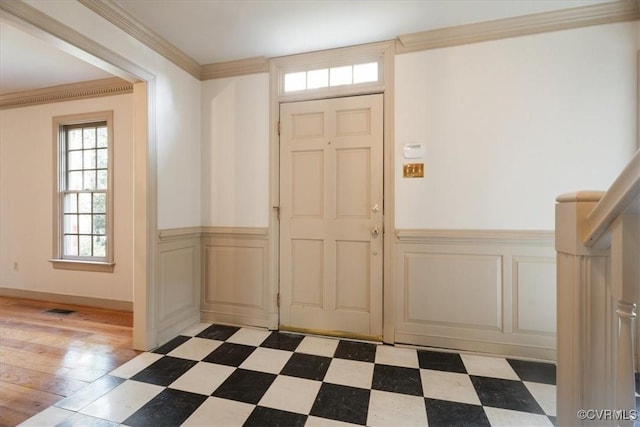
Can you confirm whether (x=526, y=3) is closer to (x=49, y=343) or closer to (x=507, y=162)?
(x=507, y=162)

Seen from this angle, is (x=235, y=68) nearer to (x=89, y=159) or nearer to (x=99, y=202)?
(x=89, y=159)

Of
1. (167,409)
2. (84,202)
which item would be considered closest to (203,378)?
(167,409)

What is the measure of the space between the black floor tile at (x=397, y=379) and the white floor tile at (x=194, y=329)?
1.65 meters

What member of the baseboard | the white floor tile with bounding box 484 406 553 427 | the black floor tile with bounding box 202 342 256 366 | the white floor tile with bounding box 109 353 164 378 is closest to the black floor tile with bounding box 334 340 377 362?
the black floor tile with bounding box 202 342 256 366

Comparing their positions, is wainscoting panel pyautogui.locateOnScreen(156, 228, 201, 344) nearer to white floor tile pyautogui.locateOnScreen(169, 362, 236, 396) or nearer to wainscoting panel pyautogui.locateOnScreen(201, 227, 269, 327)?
wainscoting panel pyautogui.locateOnScreen(201, 227, 269, 327)

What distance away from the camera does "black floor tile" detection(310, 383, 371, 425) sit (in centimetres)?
159

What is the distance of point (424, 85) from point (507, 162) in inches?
35.4

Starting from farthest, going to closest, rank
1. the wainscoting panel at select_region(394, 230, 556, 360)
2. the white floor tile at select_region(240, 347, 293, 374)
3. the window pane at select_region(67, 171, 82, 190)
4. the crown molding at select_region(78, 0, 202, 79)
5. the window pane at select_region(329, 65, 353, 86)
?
the window pane at select_region(67, 171, 82, 190), the window pane at select_region(329, 65, 353, 86), the wainscoting panel at select_region(394, 230, 556, 360), the white floor tile at select_region(240, 347, 293, 374), the crown molding at select_region(78, 0, 202, 79)

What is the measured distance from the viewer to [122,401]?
1710 millimetres

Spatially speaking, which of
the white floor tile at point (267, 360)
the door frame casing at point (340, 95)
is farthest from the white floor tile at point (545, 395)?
the white floor tile at point (267, 360)

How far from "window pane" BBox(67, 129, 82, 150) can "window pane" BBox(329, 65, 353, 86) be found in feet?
10.1

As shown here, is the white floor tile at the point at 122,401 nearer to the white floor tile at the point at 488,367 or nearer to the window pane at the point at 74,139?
the white floor tile at the point at 488,367

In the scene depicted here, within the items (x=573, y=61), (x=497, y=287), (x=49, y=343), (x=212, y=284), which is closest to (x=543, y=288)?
(x=497, y=287)

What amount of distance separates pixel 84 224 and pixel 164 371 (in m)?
2.46
